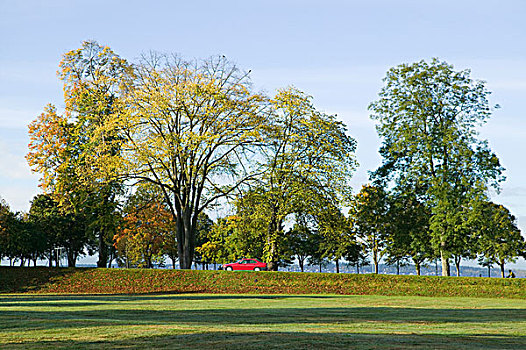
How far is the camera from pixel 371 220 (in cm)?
5156

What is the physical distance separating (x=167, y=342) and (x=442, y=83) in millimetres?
35285

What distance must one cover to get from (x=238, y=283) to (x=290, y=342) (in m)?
26.0

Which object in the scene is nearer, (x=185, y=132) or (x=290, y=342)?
(x=290, y=342)

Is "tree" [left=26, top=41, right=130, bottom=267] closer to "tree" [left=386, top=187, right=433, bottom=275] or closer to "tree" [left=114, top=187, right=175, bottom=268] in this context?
"tree" [left=114, top=187, right=175, bottom=268]

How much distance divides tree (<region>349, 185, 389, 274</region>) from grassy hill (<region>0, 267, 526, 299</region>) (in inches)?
527

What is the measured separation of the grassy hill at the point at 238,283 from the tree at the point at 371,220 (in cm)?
1339

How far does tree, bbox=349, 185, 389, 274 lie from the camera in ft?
165

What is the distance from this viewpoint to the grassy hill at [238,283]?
33.5 meters

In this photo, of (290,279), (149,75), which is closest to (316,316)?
(290,279)

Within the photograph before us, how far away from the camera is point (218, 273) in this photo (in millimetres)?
36656

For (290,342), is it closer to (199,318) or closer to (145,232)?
(199,318)

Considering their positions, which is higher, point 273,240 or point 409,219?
point 409,219

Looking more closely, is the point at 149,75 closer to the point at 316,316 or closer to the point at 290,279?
the point at 290,279

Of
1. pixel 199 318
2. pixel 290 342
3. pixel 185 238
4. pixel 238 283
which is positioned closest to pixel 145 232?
pixel 185 238
